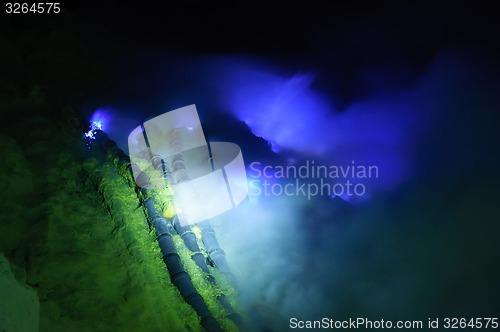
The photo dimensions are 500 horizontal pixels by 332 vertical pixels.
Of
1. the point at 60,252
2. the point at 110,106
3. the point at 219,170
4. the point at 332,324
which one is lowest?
the point at 332,324

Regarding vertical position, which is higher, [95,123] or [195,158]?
[95,123]

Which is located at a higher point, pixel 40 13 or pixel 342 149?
pixel 40 13

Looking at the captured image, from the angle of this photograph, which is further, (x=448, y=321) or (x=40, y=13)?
(x=40, y=13)

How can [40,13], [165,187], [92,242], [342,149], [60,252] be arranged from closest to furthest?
1. [60,252]
2. [92,242]
3. [165,187]
4. [40,13]
5. [342,149]

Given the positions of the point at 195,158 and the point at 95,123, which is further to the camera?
the point at 195,158

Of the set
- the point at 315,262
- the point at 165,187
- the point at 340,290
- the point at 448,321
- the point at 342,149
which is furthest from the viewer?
the point at 342,149

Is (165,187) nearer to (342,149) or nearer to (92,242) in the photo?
(92,242)

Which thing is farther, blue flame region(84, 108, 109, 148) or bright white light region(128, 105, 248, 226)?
bright white light region(128, 105, 248, 226)

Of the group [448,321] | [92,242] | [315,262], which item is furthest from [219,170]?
[448,321]

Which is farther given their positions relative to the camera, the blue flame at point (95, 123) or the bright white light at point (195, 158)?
the bright white light at point (195, 158)
